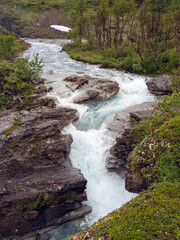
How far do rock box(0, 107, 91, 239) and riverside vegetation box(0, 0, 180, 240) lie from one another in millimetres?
3583

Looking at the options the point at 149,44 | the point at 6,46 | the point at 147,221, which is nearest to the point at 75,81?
the point at 6,46

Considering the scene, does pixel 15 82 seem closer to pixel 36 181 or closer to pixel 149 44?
pixel 36 181

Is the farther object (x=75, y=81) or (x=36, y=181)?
(x=75, y=81)

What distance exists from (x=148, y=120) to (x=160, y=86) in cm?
1270

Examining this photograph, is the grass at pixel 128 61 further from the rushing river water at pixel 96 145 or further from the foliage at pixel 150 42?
the rushing river water at pixel 96 145

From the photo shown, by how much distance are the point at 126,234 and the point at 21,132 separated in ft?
30.5

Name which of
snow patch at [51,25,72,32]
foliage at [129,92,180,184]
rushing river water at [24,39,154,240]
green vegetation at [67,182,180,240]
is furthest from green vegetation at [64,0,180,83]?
snow patch at [51,25,72,32]

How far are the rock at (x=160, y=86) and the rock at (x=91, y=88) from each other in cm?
471

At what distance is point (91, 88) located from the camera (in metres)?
22.8

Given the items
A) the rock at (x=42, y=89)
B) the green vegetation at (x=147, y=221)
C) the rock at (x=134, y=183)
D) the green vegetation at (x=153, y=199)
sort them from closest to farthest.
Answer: the green vegetation at (x=147, y=221) → the green vegetation at (x=153, y=199) → the rock at (x=134, y=183) → the rock at (x=42, y=89)

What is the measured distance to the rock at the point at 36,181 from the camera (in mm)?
9547

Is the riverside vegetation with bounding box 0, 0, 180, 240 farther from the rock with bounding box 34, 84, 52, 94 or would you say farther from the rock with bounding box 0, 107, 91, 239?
the rock with bounding box 0, 107, 91, 239

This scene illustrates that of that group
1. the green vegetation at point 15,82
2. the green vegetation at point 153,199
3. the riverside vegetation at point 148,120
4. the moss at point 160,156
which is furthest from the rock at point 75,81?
the moss at point 160,156

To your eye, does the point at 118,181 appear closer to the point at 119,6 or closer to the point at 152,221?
the point at 152,221
